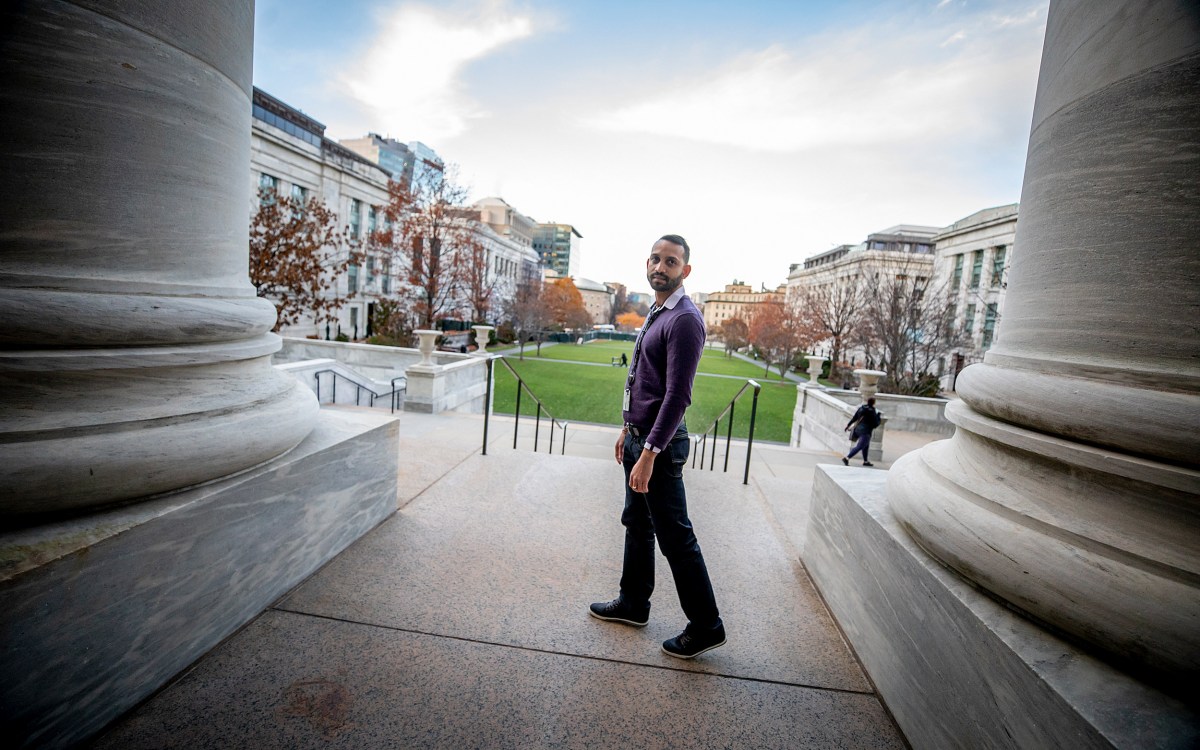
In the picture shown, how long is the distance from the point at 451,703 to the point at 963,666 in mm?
1924

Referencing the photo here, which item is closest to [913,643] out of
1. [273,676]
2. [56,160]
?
[273,676]

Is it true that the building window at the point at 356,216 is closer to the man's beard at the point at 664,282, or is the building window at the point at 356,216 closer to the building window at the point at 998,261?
the building window at the point at 998,261

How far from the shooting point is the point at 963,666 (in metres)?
1.91

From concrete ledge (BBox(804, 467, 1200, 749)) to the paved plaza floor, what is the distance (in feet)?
0.75

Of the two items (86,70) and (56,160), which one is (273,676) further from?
(86,70)

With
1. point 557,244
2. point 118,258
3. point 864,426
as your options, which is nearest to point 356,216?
point 864,426

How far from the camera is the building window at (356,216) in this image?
40.7 metres

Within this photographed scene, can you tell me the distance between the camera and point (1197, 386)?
169 cm

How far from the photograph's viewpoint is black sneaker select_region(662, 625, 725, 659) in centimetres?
271

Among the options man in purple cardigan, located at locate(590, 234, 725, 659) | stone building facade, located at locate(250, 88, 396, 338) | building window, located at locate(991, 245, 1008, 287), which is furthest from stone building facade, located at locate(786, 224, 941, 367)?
man in purple cardigan, located at locate(590, 234, 725, 659)

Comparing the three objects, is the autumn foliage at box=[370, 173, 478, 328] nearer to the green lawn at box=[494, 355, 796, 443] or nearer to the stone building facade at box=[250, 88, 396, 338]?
the stone building facade at box=[250, 88, 396, 338]

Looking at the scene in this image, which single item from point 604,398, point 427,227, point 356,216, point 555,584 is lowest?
point 604,398

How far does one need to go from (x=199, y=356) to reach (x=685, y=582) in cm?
251

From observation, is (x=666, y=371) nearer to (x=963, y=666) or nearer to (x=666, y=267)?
(x=666, y=267)
